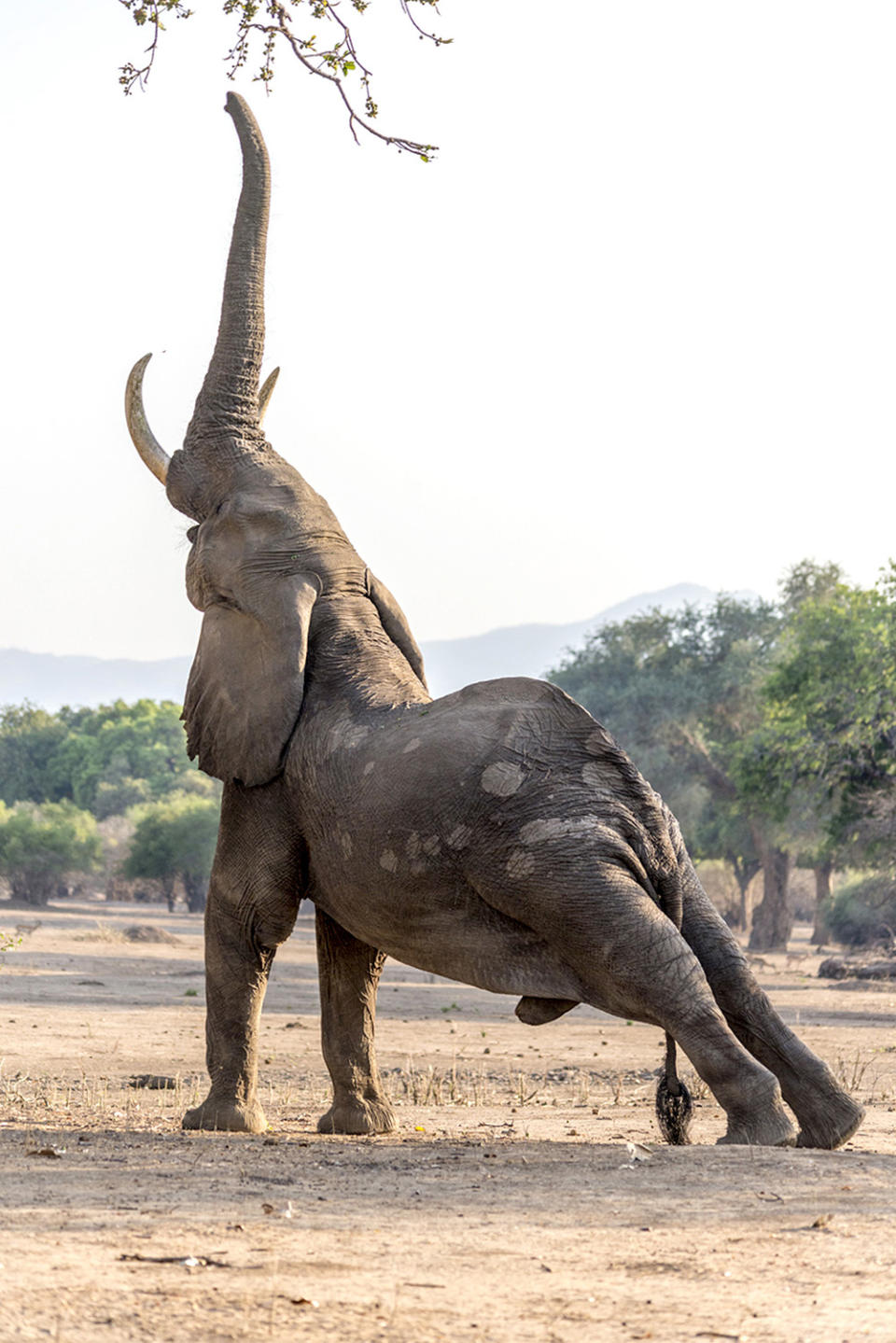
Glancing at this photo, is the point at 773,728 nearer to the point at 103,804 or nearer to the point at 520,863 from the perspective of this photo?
the point at 520,863

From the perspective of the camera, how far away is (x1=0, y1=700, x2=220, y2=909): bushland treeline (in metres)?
54.2

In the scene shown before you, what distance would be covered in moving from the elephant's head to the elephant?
0.05 ft

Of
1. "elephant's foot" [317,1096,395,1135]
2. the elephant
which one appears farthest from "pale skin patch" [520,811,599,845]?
"elephant's foot" [317,1096,395,1135]

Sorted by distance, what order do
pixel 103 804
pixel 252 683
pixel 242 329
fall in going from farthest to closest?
pixel 103 804 → pixel 242 329 → pixel 252 683

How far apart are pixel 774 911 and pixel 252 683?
43398 mm

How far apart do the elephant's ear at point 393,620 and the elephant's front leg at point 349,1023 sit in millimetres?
1493

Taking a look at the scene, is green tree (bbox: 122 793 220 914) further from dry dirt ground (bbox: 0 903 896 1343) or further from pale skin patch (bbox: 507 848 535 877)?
pale skin patch (bbox: 507 848 535 877)

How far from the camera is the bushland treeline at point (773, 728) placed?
32062 mm

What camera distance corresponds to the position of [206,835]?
185 feet

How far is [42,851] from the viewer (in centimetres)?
5338

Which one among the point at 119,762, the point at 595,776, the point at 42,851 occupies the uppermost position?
the point at 119,762

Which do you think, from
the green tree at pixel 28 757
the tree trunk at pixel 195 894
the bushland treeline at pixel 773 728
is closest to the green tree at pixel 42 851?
the tree trunk at pixel 195 894

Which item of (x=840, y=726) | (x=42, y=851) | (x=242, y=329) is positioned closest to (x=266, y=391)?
(x=242, y=329)

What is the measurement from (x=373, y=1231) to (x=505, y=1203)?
2.40 ft
